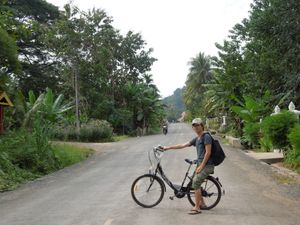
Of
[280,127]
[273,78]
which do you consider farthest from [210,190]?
[273,78]

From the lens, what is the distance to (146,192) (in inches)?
381

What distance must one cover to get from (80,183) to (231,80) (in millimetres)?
25861

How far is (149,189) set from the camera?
9672mm

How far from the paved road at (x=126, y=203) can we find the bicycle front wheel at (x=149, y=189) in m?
0.21

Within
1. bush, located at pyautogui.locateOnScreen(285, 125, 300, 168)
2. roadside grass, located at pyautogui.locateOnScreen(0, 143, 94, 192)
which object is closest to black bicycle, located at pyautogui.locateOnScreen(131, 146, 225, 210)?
roadside grass, located at pyautogui.locateOnScreen(0, 143, 94, 192)

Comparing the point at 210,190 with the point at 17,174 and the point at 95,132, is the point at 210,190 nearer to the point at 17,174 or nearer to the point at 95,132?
the point at 17,174

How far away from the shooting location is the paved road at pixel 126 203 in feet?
27.8

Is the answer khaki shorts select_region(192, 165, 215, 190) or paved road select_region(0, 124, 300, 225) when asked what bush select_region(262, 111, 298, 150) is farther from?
khaki shorts select_region(192, 165, 215, 190)

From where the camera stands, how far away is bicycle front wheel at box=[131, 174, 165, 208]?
31.7ft

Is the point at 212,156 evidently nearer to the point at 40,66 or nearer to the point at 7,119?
the point at 7,119

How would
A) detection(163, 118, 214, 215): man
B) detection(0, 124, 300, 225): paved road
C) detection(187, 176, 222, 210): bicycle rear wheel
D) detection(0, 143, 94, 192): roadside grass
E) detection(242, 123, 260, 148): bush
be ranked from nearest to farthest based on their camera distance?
1. detection(0, 124, 300, 225): paved road
2. detection(163, 118, 214, 215): man
3. detection(187, 176, 222, 210): bicycle rear wheel
4. detection(0, 143, 94, 192): roadside grass
5. detection(242, 123, 260, 148): bush

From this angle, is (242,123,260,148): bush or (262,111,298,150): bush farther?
(242,123,260,148): bush

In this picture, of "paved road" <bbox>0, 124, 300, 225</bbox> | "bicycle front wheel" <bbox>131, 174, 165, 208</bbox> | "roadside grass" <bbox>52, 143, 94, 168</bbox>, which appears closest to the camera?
"paved road" <bbox>0, 124, 300, 225</bbox>

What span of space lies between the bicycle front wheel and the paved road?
0.21m
